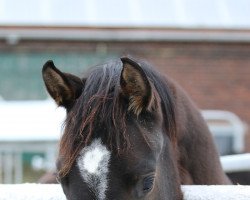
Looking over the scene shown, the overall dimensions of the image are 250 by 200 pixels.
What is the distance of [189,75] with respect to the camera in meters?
12.6

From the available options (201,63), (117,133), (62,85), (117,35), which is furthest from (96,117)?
(201,63)

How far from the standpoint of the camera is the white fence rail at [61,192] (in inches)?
122

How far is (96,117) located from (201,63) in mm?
9870

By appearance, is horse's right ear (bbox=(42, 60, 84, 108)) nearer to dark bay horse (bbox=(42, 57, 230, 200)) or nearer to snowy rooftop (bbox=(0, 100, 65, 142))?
dark bay horse (bbox=(42, 57, 230, 200))

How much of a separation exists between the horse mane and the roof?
9.48m

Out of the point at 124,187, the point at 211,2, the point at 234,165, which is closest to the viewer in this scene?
the point at 124,187

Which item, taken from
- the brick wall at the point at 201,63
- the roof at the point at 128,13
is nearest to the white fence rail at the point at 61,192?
the brick wall at the point at 201,63

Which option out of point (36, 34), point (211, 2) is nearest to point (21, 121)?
point (36, 34)

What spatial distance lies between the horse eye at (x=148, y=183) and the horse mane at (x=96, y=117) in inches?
5.8

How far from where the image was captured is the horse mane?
2.79 metres

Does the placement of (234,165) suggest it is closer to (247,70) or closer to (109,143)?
(109,143)

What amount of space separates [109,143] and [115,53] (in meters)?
9.58

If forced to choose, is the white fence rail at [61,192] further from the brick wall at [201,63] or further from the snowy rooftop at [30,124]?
the brick wall at [201,63]

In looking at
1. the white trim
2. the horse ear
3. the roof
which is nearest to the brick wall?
the white trim
